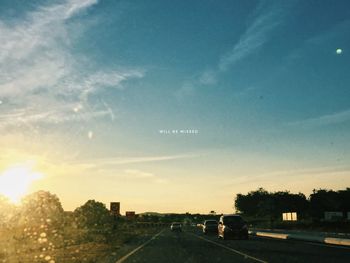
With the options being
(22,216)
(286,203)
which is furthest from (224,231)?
(286,203)

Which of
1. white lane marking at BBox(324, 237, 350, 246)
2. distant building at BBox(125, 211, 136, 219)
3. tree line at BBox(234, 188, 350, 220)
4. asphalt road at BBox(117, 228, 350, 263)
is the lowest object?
asphalt road at BBox(117, 228, 350, 263)

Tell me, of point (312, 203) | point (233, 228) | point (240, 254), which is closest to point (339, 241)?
point (233, 228)

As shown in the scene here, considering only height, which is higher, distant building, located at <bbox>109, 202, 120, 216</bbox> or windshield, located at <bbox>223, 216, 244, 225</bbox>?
distant building, located at <bbox>109, 202, 120, 216</bbox>

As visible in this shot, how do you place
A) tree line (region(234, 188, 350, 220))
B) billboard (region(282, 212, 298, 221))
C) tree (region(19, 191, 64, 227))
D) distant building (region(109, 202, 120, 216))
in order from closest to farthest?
1. distant building (region(109, 202, 120, 216))
2. billboard (region(282, 212, 298, 221))
3. tree (region(19, 191, 64, 227))
4. tree line (region(234, 188, 350, 220))

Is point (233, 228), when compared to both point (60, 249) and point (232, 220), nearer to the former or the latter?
point (232, 220)

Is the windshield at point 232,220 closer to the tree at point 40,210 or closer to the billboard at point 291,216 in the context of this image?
the billboard at point 291,216

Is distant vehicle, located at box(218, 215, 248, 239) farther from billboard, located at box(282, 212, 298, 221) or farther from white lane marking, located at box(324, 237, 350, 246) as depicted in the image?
billboard, located at box(282, 212, 298, 221)

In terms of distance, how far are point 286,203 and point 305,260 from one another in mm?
177463

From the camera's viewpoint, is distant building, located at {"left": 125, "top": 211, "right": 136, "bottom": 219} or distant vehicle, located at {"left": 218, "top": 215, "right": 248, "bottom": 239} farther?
distant building, located at {"left": 125, "top": 211, "right": 136, "bottom": 219}

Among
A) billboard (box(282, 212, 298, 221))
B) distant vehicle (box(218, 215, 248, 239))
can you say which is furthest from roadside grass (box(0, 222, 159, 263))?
billboard (box(282, 212, 298, 221))

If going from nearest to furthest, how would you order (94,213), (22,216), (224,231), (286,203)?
(224,231) → (22,216) → (94,213) → (286,203)

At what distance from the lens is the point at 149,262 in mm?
19141

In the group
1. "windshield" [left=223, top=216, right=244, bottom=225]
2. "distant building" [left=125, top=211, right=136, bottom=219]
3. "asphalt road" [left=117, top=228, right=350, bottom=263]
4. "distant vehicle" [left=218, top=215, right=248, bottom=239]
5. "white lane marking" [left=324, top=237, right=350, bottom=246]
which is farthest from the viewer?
"distant building" [left=125, top=211, right=136, bottom=219]

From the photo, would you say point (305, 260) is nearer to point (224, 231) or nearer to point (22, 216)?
→ point (224, 231)
